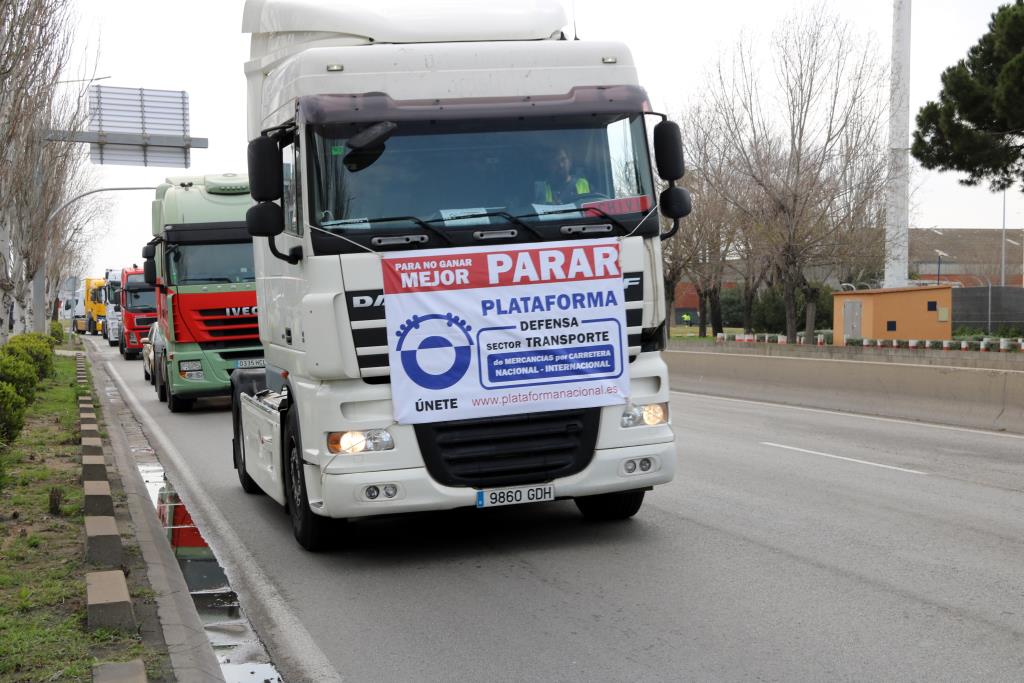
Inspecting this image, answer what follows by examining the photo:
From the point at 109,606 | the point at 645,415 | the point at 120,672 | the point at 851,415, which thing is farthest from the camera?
the point at 851,415

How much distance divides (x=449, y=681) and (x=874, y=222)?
4259 centimetres

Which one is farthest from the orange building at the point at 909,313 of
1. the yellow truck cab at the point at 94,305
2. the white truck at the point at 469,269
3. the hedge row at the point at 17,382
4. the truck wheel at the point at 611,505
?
the yellow truck cab at the point at 94,305

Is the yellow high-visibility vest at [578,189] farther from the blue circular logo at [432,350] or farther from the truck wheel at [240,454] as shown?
the truck wheel at [240,454]

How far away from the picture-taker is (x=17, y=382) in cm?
1638

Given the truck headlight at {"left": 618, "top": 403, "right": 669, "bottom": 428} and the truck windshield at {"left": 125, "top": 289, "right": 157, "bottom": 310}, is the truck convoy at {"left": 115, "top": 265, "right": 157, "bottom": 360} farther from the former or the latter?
the truck headlight at {"left": 618, "top": 403, "right": 669, "bottom": 428}

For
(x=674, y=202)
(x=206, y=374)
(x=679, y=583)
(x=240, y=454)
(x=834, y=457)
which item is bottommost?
(x=834, y=457)

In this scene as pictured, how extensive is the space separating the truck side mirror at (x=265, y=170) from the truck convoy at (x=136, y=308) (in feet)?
120

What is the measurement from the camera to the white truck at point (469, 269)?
7891 millimetres

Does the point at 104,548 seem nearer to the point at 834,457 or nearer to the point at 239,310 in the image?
the point at 834,457

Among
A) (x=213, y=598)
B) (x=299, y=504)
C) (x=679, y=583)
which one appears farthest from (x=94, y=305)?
(x=679, y=583)

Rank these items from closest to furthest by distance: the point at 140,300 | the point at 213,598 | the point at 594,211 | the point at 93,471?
the point at 213,598 → the point at 594,211 → the point at 93,471 → the point at 140,300

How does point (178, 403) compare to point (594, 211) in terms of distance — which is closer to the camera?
point (594, 211)

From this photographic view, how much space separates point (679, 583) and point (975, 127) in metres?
26.7

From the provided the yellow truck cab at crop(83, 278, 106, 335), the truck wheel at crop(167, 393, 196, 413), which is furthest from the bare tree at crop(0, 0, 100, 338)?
the yellow truck cab at crop(83, 278, 106, 335)
